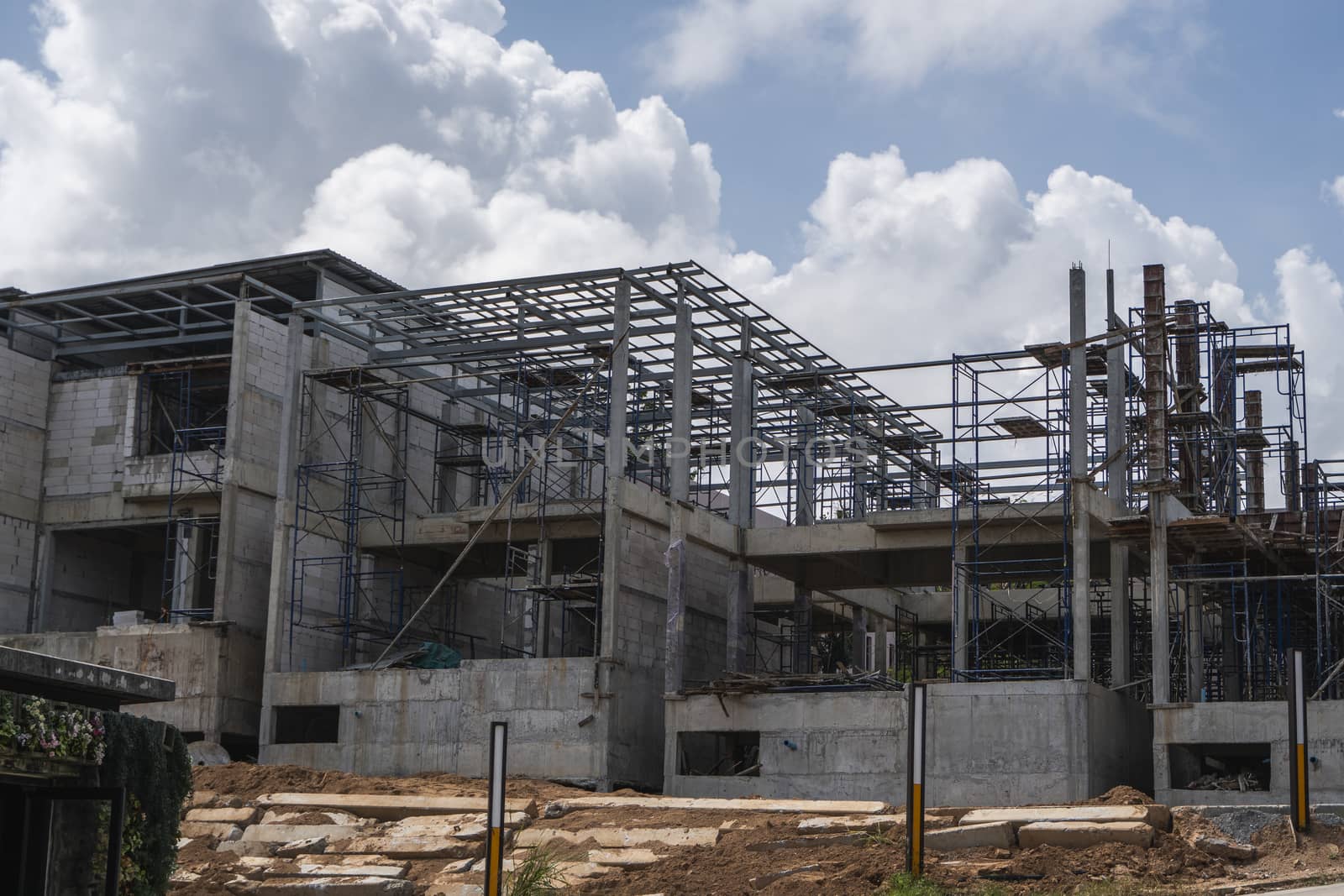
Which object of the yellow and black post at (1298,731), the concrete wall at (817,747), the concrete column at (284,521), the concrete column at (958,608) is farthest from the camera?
the concrete column at (284,521)

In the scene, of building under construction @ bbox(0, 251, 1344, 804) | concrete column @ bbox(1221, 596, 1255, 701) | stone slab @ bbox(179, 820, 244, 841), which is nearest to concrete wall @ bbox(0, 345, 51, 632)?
building under construction @ bbox(0, 251, 1344, 804)

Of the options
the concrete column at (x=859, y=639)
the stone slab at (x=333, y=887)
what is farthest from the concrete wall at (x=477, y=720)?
the concrete column at (x=859, y=639)

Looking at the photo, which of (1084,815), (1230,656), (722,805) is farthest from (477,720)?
(1230,656)

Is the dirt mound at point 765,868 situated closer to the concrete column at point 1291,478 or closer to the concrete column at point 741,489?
the concrete column at point 741,489

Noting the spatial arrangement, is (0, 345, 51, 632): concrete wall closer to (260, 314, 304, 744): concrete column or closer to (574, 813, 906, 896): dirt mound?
(260, 314, 304, 744): concrete column

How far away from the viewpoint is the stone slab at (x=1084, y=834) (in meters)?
21.4

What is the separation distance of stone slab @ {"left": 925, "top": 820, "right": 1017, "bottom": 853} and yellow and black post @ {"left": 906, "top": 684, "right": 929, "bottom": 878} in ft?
11.6

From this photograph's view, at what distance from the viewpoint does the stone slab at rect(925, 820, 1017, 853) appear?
2194cm

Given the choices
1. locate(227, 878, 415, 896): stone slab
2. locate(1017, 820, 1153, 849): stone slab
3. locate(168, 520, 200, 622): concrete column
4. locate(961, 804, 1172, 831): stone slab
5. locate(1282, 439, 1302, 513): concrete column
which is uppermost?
locate(1282, 439, 1302, 513): concrete column

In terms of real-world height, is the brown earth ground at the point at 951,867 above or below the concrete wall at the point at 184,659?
below

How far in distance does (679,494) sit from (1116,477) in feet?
30.0

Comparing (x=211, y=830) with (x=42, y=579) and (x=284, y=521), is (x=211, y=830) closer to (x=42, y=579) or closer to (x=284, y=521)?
(x=284, y=521)

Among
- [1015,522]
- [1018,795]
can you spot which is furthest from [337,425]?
[1018,795]

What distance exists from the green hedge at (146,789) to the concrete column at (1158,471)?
20.3 m
